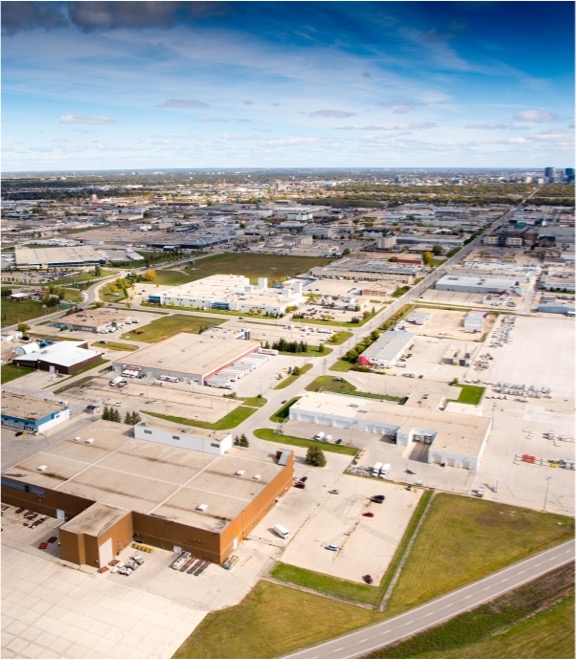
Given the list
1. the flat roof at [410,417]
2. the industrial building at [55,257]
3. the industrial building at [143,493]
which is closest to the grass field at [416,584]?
the industrial building at [143,493]

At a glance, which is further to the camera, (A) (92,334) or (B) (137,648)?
(A) (92,334)

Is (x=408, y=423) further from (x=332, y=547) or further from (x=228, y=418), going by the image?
(x=332, y=547)

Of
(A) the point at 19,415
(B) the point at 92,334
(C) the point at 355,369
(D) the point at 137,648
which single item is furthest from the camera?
(B) the point at 92,334

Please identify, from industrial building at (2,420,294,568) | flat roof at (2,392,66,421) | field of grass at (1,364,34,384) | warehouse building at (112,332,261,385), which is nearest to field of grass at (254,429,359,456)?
industrial building at (2,420,294,568)

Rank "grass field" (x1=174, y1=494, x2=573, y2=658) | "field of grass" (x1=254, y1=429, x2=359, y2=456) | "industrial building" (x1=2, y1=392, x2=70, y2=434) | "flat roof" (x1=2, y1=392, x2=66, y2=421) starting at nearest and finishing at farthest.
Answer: "grass field" (x1=174, y1=494, x2=573, y2=658), "field of grass" (x1=254, y1=429, x2=359, y2=456), "industrial building" (x1=2, y1=392, x2=70, y2=434), "flat roof" (x1=2, y1=392, x2=66, y2=421)

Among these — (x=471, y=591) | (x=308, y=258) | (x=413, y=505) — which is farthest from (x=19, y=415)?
(x=308, y=258)

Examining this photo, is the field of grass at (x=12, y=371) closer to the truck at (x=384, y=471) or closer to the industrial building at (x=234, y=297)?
the industrial building at (x=234, y=297)

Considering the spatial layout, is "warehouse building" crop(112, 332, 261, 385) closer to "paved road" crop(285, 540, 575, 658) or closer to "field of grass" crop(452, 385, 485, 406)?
"field of grass" crop(452, 385, 485, 406)

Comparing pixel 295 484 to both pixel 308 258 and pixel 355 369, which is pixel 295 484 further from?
pixel 308 258
